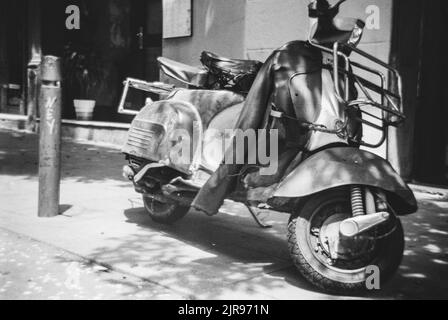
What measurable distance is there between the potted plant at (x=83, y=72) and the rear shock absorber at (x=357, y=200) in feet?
36.2

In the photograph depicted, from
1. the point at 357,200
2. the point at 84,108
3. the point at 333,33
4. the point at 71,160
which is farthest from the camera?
the point at 84,108

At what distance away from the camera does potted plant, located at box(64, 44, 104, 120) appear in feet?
44.2

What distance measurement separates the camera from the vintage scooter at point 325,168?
3.16 meters

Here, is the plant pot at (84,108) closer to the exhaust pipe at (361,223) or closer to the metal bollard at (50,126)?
the metal bollard at (50,126)

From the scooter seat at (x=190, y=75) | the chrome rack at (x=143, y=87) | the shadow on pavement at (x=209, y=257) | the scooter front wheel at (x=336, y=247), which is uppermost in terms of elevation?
the scooter seat at (x=190, y=75)

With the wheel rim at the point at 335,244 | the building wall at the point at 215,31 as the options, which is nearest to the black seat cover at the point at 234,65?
the wheel rim at the point at 335,244

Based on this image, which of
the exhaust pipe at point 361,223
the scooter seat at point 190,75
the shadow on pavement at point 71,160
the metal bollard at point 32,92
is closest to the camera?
the exhaust pipe at point 361,223

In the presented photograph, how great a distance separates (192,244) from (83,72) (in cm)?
1015

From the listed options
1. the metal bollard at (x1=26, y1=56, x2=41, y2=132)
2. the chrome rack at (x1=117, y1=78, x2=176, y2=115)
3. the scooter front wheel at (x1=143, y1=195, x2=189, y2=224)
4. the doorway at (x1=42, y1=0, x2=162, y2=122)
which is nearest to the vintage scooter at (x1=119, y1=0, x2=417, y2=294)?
the scooter front wheel at (x1=143, y1=195, x2=189, y2=224)

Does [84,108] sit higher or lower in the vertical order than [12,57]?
lower

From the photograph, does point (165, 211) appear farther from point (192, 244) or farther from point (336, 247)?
point (336, 247)

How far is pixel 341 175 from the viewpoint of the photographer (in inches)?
123

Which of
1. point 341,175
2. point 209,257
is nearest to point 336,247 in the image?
point 341,175

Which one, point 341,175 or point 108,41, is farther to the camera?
point 108,41
